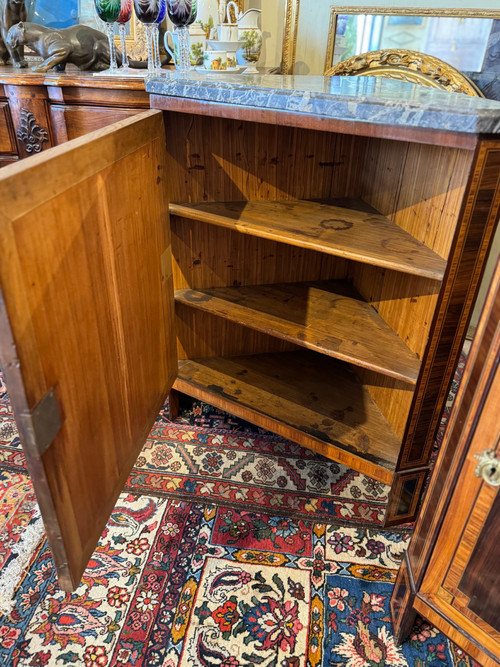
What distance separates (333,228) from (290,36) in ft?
3.90

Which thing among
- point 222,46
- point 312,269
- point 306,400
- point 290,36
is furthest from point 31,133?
point 306,400

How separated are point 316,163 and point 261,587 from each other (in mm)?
1142

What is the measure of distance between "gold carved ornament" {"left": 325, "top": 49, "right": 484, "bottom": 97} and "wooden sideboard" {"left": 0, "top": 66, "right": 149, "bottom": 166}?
974 millimetres

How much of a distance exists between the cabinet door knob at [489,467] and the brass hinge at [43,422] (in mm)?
663

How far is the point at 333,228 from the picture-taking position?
1.21 m

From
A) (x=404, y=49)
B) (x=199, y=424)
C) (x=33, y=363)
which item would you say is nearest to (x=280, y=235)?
(x=33, y=363)

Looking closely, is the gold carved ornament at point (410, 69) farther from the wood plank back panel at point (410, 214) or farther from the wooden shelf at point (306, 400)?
the wooden shelf at point (306, 400)

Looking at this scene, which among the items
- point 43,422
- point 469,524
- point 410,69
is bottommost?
point 469,524

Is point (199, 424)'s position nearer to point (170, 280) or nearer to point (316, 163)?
point (170, 280)

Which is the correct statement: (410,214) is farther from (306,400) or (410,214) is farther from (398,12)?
(398,12)

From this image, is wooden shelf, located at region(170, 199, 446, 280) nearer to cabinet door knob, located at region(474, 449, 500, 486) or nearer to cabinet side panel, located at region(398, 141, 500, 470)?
cabinet side panel, located at region(398, 141, 500, 470)

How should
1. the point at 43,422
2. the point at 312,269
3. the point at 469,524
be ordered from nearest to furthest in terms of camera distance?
the point at 43,422 → the point at 469,524 → the point at 312,269

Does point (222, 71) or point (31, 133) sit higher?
point (222, 71)

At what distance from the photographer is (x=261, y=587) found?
3.80 ft
